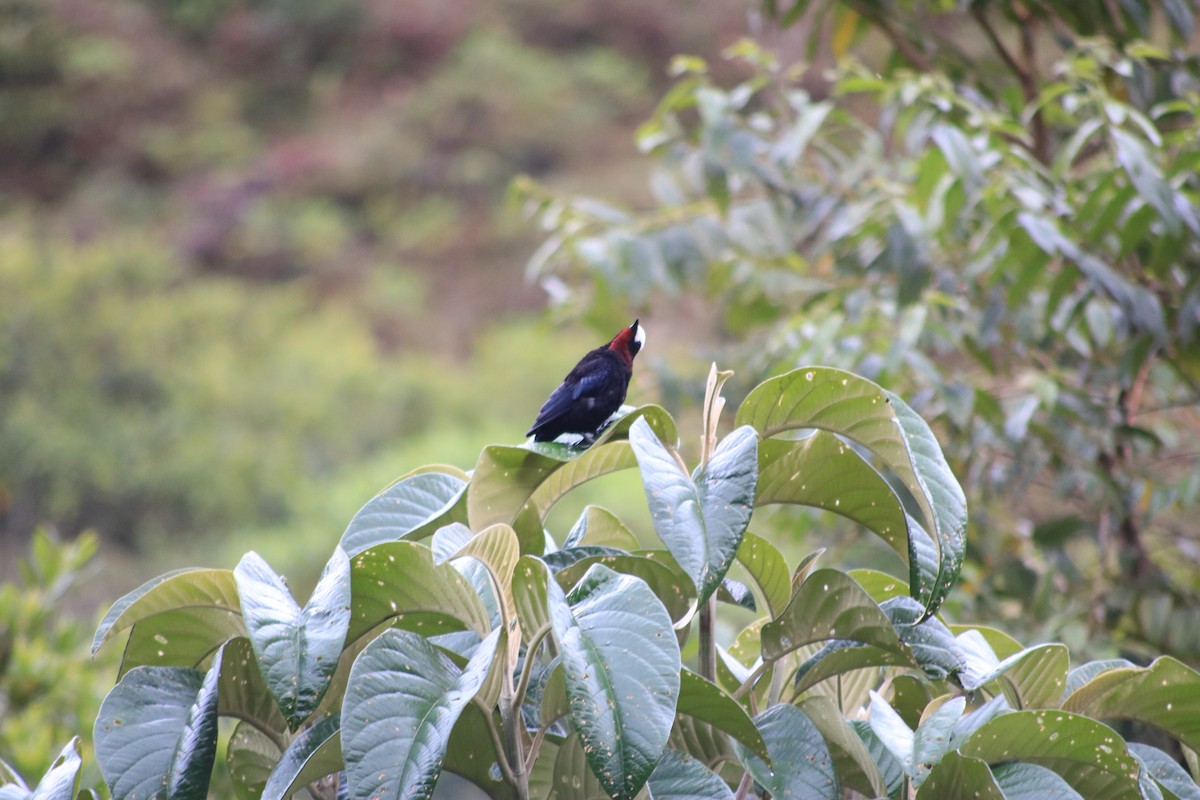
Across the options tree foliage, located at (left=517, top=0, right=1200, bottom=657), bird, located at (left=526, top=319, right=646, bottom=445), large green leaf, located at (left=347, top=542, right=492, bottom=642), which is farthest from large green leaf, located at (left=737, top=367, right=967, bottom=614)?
tree foliage, located at (left=517, top=0, right=1200, bottom=657)

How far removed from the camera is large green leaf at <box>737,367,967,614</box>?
70 cm

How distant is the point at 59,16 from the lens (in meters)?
10.7

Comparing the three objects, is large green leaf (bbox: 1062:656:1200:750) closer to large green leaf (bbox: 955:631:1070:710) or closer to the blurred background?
large green leaf (bbox: 955:631:1070:710)

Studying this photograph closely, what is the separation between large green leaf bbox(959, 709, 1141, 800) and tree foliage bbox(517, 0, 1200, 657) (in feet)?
3.30

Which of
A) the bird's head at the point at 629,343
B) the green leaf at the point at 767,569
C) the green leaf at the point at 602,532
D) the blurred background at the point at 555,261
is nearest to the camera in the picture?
the green leaf at the point at 767,569

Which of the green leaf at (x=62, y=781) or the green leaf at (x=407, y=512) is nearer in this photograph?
the green leaf at (x=62, y=781)

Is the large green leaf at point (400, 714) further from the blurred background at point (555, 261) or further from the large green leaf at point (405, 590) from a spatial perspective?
the blurred background at point (555, 261)

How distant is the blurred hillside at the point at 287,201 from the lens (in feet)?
22.1

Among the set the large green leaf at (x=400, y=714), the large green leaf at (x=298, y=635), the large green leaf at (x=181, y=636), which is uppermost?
the large green leaf at (x=298, y=635)

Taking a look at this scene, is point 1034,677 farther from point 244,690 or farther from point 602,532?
point 244,690

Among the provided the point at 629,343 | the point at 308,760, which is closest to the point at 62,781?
the point at 308,760

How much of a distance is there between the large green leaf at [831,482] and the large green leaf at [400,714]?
0.26 m

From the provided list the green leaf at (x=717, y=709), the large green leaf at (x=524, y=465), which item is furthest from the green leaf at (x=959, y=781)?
the large green leaf at (x=524, y=465)

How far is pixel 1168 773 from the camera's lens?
80 cm
